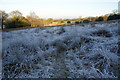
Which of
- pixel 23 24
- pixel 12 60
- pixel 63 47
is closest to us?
pixel 12 60

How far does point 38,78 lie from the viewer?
3.85 ft

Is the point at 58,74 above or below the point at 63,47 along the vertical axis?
below

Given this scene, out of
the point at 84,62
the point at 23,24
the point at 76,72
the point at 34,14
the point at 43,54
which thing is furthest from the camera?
the point at 34,14

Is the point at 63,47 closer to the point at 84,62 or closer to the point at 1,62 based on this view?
the point at 84,62

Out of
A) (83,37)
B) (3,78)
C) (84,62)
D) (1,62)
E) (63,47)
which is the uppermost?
(83,37)

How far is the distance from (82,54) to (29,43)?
64.5 inches

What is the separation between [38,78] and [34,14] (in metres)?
14.0

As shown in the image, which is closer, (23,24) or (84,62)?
(84,62)

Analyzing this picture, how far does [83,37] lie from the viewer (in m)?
2.59

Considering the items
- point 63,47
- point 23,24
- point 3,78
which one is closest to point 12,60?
point 3,78

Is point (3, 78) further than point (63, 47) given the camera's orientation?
No

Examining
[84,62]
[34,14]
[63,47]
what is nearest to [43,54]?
[63,47]

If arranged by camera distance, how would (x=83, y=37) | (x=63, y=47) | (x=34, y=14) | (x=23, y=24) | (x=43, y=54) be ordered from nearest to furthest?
1. (x=43, y=54)
2. (x=63, y=47)
3. (x=83, y=37)
4. (x=23, y=24)
5. (x=34, y=14)

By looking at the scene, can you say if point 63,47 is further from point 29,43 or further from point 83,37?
point 29,43
